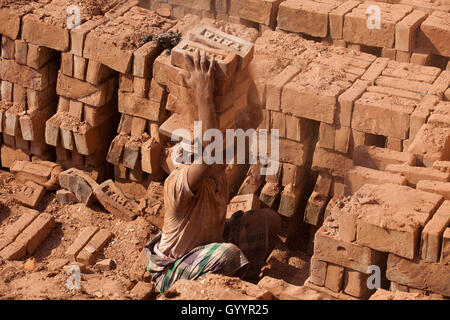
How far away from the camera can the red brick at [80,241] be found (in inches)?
352

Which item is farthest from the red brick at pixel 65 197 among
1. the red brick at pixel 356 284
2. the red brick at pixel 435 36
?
the red brick at pixel 435 36

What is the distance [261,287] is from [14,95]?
5.34 metres

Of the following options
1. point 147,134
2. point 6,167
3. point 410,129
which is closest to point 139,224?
point 147,134

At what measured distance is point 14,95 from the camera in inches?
418

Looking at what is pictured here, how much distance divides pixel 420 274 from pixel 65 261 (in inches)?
145

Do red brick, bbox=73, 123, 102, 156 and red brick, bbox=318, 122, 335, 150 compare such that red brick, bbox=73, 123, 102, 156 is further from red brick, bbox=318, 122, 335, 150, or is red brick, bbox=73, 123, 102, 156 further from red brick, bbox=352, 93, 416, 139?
red brick, bbox=352, 93, 416, 139

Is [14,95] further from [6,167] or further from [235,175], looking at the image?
[235,175]

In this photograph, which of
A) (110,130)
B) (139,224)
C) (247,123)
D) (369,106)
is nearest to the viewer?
(247,123)

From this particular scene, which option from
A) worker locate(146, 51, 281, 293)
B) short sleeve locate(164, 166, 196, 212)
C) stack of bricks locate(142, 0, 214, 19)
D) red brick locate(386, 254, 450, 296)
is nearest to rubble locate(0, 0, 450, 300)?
red brick locate(386, 254, 450, 296)

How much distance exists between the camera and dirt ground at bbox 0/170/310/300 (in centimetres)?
762

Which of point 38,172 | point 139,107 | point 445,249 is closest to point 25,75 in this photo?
point 38,172

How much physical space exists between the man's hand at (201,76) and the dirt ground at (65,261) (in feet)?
6.03

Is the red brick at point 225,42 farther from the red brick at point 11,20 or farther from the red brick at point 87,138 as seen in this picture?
the red brick at point 11,20

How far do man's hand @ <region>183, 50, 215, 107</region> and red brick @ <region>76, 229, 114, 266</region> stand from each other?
2.48 meters
